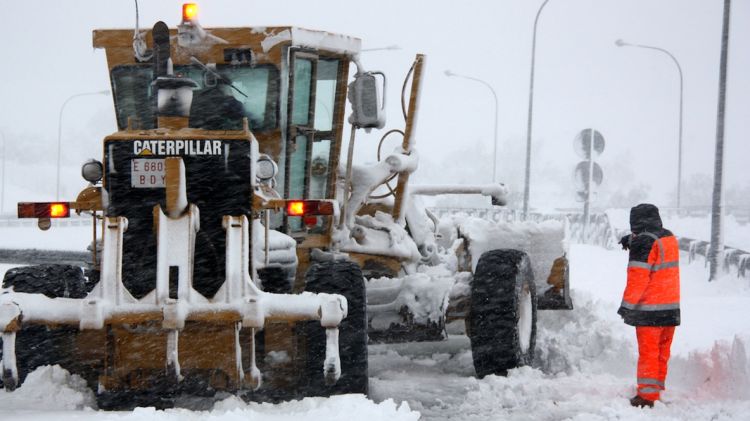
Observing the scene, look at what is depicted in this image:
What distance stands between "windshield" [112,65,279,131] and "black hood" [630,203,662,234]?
285 cm

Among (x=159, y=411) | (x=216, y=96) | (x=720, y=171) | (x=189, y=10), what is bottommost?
(x=159, y=411)

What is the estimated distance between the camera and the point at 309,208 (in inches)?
229

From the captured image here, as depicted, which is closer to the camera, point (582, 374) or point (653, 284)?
point (653, 284)

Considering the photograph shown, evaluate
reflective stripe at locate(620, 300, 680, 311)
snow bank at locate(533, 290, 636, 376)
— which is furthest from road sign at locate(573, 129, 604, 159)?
reflective stripe at locate(620, 300, 680, 311)

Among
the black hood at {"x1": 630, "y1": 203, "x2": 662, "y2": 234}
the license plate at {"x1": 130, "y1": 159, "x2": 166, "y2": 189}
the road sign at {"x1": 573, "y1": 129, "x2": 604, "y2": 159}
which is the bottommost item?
the black hood at {"x1": 630, "y1": 203, "x2": 662, "y2": 234}

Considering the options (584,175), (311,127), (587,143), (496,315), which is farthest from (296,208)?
(587,143)

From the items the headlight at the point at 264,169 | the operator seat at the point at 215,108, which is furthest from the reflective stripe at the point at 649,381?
the operator seat at the point at 215,108

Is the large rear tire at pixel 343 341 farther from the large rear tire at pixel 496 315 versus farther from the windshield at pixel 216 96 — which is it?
the large rear tire at pixel 496 315

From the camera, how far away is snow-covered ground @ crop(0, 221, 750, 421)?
548 centimetres

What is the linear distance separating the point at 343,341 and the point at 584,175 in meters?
16.4

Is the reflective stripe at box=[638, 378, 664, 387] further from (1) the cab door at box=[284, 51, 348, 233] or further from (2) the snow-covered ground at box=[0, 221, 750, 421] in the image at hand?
(1) the cab door at box=[284, 51, 348, 233]

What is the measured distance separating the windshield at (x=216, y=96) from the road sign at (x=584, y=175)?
15116 mm

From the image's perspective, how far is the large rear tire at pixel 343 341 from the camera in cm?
601

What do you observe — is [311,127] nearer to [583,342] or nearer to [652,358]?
[652,358]
